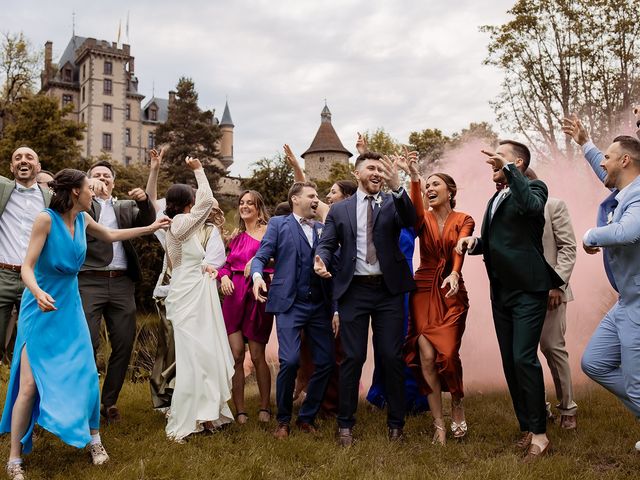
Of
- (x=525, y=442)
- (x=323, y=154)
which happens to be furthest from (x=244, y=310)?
(x=323, y=154)

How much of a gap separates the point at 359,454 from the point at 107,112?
240 feet

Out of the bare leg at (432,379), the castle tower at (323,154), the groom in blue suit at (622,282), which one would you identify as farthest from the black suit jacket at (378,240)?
the castle tower at (323,154)

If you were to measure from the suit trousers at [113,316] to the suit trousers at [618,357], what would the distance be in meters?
4.30

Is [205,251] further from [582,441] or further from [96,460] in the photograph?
[582,441]

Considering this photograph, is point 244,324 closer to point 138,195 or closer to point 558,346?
point 138,195

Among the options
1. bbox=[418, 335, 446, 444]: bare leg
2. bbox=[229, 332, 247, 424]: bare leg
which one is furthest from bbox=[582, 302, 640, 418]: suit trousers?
bbox=[229, 332, 247, 424]: bare leg

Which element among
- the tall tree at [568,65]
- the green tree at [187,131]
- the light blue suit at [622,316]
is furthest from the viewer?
the green tree at [187,131]

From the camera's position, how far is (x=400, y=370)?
221 inches

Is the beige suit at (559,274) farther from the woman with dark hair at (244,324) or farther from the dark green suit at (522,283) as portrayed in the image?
the woman with dark hair at (244,324)

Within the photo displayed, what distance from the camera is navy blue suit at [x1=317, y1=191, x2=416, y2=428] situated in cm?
561

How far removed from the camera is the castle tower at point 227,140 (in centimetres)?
8706

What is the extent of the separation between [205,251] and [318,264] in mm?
1474

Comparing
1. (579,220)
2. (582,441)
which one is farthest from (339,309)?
(579,220)

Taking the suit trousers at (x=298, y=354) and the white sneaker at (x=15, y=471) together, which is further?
the suit trousers at (x=298, y=354)
